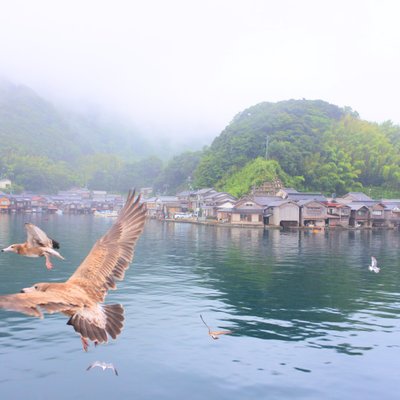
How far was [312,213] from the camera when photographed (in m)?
55.3

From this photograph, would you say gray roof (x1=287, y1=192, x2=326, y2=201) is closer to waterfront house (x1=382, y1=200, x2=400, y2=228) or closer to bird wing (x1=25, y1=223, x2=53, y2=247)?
waterfront house (x1=382, y1=200, x2=400, y2=228)

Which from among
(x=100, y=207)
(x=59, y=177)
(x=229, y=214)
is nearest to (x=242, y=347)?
(x=229, y=214)

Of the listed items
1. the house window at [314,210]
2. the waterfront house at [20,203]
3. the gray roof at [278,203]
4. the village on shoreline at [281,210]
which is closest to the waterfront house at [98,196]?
the waterfront house at [20,203]

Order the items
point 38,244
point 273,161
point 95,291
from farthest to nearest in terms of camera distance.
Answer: point 273,161, point 95,291, point 38,244

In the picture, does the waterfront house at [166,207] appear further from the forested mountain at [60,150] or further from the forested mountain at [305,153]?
the forested mountain at [60,150]

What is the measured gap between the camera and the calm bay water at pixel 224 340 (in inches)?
413

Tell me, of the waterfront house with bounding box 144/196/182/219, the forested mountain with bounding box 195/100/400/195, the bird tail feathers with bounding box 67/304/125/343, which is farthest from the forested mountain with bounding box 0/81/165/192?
the bird tail feathers with bounding box 67/304/125/343

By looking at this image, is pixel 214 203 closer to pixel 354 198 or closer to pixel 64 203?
pixel 354 198

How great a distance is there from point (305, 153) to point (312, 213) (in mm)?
18734

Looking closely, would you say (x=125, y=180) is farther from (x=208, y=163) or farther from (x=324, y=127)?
(x=324, y=127)

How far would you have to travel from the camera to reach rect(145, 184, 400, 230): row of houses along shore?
55094 mm

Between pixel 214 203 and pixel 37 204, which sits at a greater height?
pixel 214 203

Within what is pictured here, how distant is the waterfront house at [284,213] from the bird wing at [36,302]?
52.8m

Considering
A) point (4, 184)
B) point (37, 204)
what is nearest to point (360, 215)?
point (37, 204)
